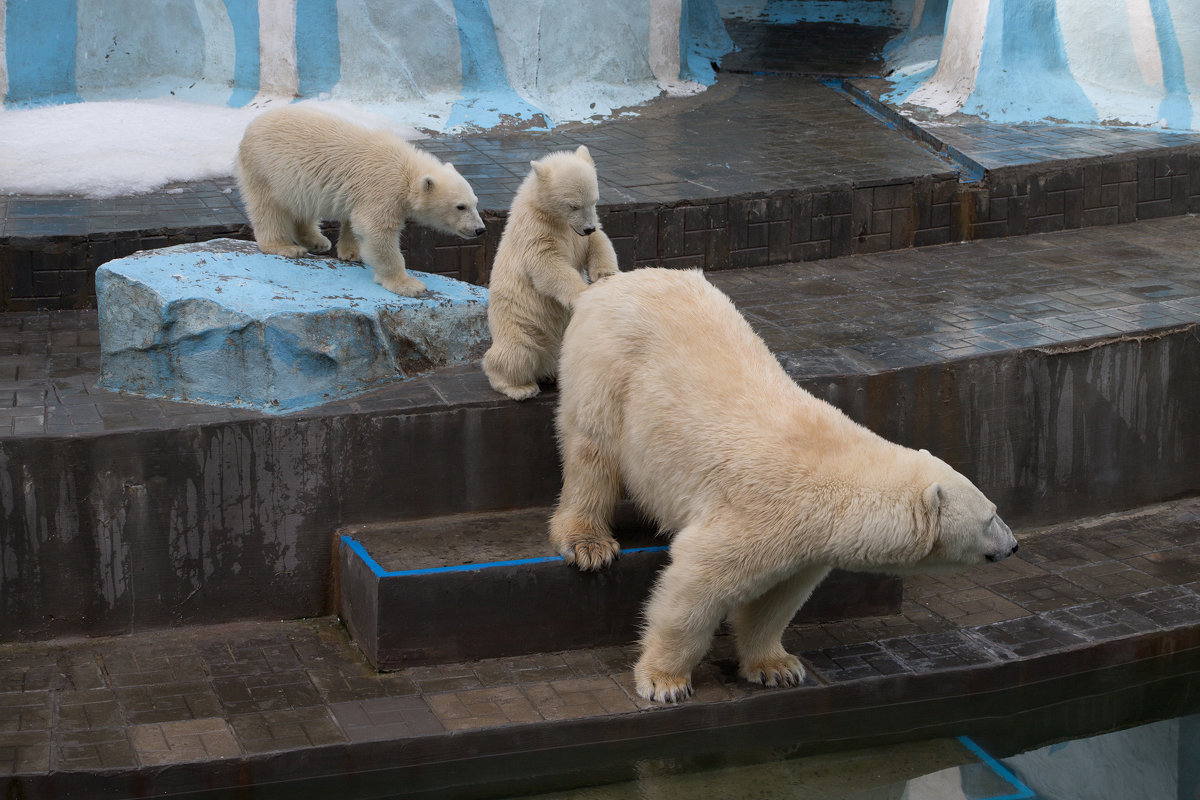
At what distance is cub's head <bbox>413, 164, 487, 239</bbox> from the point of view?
18.6 feet

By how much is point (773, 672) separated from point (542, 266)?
5.77 ft

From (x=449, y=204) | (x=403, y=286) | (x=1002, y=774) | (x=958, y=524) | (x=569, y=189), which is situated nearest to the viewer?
(x=958, y=524)

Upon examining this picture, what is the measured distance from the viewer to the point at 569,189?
5.04 metres

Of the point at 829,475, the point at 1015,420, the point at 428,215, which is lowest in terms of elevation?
the point at 1015,420

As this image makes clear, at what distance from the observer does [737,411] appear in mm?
4617

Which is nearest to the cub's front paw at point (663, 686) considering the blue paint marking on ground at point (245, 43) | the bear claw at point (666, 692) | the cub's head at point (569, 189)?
the bear claw at point (666, 692)

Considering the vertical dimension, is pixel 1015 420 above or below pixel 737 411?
below

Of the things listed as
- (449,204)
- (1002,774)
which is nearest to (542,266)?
(449,204)

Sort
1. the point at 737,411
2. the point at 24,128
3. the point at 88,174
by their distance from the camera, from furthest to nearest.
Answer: the point at 24,128 → the point at 88,174 → the point at 737,411

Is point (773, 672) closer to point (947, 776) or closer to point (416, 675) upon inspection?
point (947, 776)

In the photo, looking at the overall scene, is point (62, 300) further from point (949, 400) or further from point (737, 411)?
point (949, 400)

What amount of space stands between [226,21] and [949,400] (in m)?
5.76

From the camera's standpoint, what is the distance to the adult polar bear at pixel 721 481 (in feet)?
14.2

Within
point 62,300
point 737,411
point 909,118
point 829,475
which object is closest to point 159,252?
point 62,300
